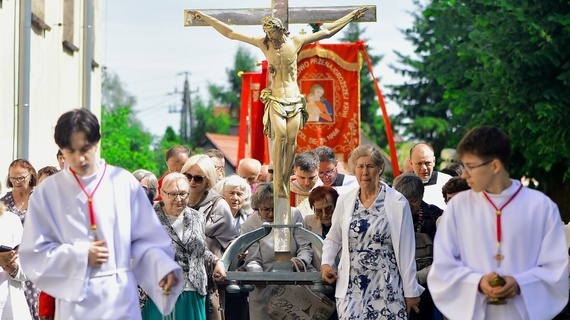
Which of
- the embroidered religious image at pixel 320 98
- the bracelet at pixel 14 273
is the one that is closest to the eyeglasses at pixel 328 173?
the bracelet at pixel 14 273

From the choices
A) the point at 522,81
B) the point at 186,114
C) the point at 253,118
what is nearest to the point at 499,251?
the point at 253,118

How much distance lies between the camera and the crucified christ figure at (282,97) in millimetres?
10141

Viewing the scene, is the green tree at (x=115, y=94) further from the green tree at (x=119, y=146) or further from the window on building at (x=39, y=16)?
the window on building at (x=39, y=16)

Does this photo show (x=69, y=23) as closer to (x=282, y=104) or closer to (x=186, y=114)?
(x=282, y=104)

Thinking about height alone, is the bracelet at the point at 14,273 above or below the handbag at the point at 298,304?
above

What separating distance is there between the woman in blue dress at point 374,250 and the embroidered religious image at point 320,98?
7.75 m

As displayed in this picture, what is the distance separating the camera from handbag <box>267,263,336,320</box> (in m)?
10.3

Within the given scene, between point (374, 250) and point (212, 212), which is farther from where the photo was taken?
point (212, 212)

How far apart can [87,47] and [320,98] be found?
8653 millimetres

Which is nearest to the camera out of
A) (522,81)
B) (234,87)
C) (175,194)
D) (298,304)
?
(175,194)

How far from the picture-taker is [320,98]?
17266 millimetres

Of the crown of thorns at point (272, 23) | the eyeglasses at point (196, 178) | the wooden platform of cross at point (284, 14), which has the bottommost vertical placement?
the eyeglasses at point (196, 178)

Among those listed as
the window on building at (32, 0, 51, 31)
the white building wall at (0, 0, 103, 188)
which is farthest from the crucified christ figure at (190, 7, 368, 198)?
the window on building at (32, 0, 51, 31)

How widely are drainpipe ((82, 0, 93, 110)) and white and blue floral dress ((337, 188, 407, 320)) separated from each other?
52.4 ft
